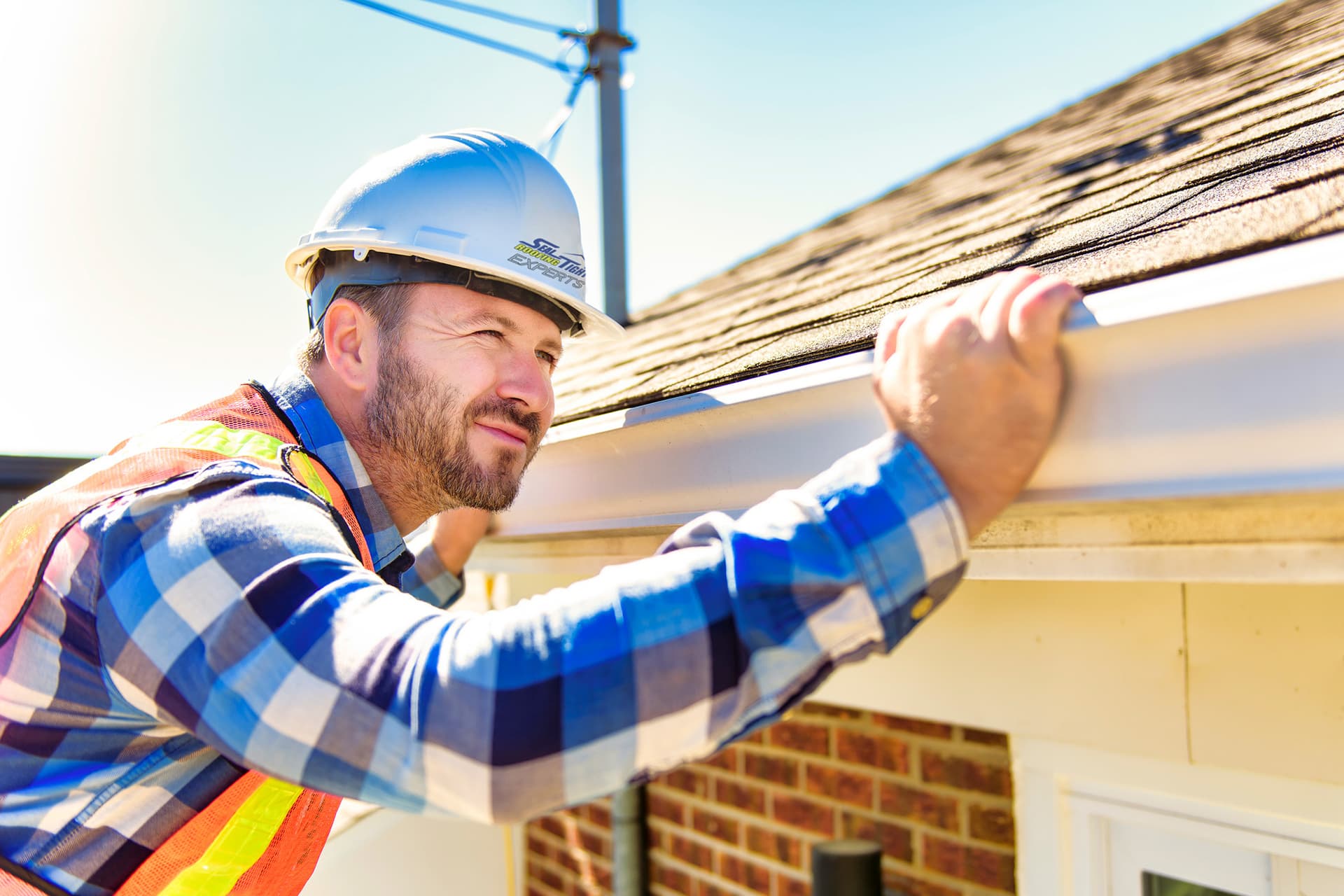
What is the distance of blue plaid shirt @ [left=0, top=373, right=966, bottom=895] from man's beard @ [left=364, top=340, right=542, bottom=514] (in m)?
0.59

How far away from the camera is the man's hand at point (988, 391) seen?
100cm

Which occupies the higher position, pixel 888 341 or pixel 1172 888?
pixel 888 341

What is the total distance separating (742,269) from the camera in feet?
16.2

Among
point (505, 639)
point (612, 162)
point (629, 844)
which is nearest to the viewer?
point (505, 639)

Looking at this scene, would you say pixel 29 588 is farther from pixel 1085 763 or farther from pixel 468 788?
pixel 1085 763

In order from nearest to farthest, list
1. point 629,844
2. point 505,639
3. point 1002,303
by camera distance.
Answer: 1. point 505,639
2. point 1002,303
3. point 629,844

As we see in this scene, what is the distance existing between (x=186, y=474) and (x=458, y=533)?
57.6 inches

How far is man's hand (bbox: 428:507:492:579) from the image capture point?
2570 millimetres

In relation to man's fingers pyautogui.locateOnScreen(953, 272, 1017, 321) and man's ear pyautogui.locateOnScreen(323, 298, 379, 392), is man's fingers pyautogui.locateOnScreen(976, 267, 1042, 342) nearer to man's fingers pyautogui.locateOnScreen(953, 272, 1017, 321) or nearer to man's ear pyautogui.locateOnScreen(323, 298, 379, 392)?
man's fingers pyautogui.locateOnScreen(953, 272, 1017, 321)

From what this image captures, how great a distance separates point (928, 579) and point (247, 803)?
1113mm

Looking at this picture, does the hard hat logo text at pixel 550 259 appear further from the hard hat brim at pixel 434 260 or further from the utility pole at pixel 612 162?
the utility pole at pixel 612 162

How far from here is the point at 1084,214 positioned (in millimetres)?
1788

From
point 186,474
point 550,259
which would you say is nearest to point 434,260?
point 550,259

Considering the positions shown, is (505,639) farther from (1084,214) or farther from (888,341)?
(1084,214)
